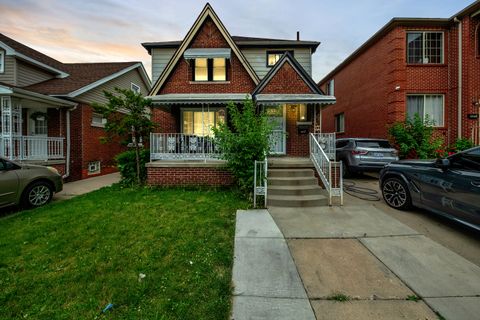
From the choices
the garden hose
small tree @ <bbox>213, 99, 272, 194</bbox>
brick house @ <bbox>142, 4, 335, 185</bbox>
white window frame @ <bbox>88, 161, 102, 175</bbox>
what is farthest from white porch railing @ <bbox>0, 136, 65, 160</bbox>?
the garden hose

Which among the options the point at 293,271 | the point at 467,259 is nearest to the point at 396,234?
the point at 467,259

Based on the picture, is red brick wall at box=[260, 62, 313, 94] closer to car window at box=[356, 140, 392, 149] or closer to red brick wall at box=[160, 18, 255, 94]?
red brick wall at box=[160, 18, 255, 94]

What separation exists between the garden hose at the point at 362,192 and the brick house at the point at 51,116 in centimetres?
1270

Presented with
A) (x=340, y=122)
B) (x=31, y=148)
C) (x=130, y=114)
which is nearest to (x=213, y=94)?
(x=130, y=114)

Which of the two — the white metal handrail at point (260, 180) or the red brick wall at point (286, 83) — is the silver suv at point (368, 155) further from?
the white metal handrail at point (260, 180)

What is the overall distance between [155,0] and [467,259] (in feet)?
59.1

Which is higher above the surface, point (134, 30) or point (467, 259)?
point (134, 30)

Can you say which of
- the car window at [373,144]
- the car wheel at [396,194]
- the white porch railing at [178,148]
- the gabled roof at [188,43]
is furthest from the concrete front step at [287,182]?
the gabled roof at [188,43]

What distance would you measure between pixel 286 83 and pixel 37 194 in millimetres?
9916

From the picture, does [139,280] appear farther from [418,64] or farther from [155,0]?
[155,0]

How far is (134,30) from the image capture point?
18.8m

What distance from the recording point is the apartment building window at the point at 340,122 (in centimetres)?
1784

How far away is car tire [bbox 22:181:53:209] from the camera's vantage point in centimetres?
618

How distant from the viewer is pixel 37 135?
1102 centimetres
